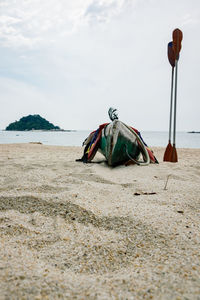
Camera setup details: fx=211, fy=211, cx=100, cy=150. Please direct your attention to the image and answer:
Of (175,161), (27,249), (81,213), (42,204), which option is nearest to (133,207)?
→ (81,213)

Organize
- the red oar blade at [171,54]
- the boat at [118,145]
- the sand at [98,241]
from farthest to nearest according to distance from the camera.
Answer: the red oar blade at [171,54], the boat at [118,145], the sand at [98,241]

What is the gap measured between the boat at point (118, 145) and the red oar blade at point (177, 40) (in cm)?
180

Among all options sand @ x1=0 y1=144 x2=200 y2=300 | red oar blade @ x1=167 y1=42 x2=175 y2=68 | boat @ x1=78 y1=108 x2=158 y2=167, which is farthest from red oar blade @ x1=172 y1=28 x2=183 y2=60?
sand @ x1=0 y1=144 x2=200 y2=300

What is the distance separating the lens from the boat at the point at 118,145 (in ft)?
10.2

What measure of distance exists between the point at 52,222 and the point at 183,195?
112cm

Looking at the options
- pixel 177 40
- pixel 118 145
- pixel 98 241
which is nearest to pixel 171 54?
pixel 177 40

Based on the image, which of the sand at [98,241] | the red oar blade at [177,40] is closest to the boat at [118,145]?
the sand at [98,241]

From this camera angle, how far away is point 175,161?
13.6 ft

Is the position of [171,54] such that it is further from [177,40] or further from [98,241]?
[98,241]

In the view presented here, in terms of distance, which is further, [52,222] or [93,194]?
[93,194]

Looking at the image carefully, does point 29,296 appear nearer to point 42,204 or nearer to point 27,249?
point 27,249

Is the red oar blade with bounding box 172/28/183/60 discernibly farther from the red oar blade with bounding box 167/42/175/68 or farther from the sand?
the sand

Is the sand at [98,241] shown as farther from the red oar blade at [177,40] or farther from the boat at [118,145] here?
the red oar blade at [177,40]

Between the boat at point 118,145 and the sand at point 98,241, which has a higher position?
the boat at point 118,145
